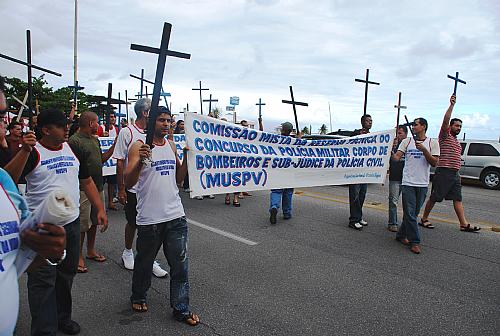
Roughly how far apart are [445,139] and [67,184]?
6.17 m

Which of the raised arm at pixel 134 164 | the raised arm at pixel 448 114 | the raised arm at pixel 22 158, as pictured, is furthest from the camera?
the raised arm at pixel 448 114

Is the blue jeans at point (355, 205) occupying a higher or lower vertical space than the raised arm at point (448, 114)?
lower

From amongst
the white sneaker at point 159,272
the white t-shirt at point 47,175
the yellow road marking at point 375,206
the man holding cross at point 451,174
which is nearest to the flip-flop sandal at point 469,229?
the man holding cross at point 451,174

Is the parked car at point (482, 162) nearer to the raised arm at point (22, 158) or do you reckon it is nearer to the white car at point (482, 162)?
the white car at point (482, 162)

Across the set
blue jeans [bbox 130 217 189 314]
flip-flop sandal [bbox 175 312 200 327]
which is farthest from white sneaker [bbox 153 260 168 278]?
flip-flop sandal [bbox 175 312 200 327]

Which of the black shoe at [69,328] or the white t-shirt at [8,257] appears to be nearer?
the white t-shirt at [8,257]

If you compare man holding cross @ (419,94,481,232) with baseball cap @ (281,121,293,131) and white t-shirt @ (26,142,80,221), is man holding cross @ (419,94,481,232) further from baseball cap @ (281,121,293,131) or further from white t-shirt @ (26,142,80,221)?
white t-shirt @ (26,142,80,221)

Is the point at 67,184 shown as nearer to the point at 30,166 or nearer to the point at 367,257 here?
the point at 30,166

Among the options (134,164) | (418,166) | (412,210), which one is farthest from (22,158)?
(418,166)

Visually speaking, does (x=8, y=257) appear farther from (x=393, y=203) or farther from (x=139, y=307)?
(x=393, y=203)

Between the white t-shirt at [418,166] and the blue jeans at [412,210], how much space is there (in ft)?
0.32

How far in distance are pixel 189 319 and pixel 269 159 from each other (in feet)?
10.1

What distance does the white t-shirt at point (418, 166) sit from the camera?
5523 mm

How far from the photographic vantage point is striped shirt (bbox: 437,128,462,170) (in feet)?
21.6
